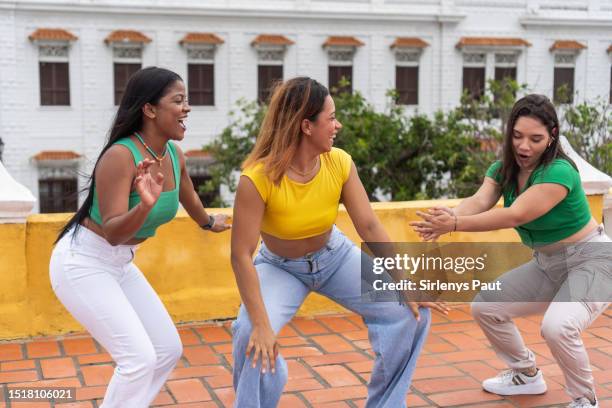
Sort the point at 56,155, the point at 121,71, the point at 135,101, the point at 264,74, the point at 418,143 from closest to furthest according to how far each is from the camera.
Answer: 1. the point at 135,101
2. the point at 418,143
3. the point at 56,155
4. the point at 121,71
5. the point at 264,74

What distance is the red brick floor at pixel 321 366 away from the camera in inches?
160

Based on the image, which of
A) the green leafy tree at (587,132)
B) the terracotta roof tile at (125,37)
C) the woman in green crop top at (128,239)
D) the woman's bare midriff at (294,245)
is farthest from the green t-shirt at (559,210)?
the terracotta roof tile at (125,37)

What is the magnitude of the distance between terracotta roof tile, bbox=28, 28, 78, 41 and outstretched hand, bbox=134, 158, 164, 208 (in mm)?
20040

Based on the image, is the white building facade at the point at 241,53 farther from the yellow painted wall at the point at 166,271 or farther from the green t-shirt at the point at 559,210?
the green t-shirt at the point at 559,210

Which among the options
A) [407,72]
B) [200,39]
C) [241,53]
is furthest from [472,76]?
[200,39]

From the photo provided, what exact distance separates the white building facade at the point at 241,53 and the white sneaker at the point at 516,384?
18.0m

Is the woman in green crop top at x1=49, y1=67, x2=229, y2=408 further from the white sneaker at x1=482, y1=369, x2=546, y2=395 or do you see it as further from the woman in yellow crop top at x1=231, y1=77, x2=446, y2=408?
the white sneaker at x1=482, y1=369, x2=546, y2=395

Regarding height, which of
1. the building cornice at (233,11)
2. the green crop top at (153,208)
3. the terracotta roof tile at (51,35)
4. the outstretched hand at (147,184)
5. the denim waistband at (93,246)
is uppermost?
the building cornice at (233,11)

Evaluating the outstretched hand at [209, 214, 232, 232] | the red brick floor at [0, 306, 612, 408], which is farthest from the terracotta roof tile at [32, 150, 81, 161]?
the outstretched hand at [209, 214, 232, 232]

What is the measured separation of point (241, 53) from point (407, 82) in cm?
539

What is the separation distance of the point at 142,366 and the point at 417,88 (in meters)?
23.0

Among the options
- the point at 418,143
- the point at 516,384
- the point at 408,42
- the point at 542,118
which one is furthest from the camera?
the point at 408,42

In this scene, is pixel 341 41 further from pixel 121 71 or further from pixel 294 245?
pixel 294 245

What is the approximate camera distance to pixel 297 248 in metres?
3.43
